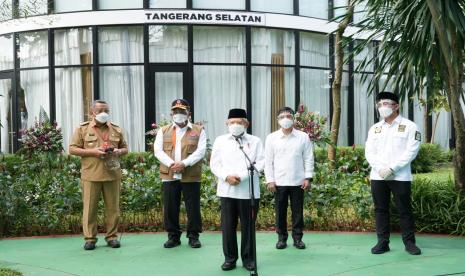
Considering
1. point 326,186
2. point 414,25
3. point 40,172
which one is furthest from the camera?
point 40,172

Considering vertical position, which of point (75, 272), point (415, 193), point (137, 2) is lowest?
point (75, 272)

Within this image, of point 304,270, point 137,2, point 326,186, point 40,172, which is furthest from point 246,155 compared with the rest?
point 137,2

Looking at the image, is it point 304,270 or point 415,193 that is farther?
point 415,193

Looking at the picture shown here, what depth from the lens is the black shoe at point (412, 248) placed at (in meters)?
6.86

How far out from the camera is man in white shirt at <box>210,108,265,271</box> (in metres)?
6.35

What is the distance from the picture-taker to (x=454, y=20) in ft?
23.9

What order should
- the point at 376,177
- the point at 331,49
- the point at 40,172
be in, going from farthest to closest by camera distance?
the point at 331,49 → the point at 40,172 → the point at 376,177

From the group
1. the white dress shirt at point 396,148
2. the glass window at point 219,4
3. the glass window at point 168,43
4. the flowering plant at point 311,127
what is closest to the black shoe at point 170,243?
the white dress shirt at point 396,148

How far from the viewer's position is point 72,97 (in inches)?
602

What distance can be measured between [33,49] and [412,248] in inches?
457

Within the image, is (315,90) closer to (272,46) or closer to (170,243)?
(272,46)

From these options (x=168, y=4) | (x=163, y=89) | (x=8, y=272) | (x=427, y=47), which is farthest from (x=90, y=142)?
(x=168, y=4)

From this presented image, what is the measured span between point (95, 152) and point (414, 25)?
4.28m

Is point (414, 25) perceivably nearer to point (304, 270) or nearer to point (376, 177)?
point (376, 177)
